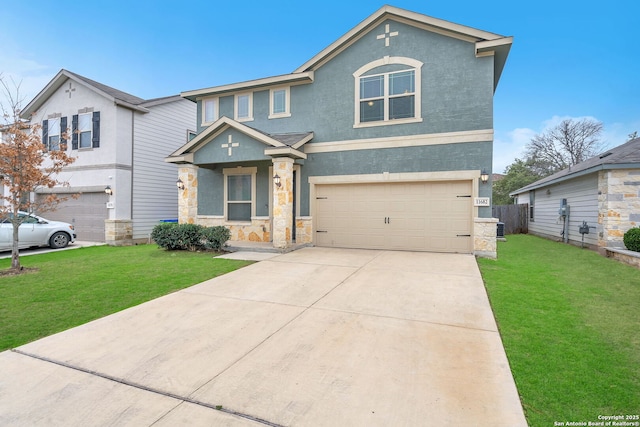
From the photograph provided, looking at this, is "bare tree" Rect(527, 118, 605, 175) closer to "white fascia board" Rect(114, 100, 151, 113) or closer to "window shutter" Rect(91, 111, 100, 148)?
"white fascia board" Rect(114, 100, 151, 113)

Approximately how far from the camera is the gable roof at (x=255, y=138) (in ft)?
30.5

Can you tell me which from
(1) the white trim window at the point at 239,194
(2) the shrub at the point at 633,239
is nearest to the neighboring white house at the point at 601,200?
(2) the shrub at the point at 633,239

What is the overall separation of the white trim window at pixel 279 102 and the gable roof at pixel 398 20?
0.32m

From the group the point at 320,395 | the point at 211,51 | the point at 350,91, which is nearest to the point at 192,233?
the point at 350,91

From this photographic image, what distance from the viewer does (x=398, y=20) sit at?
9.58 meters

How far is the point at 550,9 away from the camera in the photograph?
18.9 metres

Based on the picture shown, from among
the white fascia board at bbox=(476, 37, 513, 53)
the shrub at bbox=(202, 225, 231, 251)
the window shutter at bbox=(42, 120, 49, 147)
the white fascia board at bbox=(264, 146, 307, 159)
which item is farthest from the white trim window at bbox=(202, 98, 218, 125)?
the white fascia board at bbox=(476, 37, 513, 53)

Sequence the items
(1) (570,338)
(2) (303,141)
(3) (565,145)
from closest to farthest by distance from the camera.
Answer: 1. (1) (570,338)
2. (2) (303,141)
3. (3) (565,145)

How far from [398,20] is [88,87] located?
12.6 meters

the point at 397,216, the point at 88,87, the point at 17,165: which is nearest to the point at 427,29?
the point at 397,216

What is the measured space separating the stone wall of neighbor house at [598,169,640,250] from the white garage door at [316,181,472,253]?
15.5 ft

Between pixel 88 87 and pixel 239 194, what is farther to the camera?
pixel 88 87

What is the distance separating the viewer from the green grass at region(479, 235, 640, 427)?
2.38 meters

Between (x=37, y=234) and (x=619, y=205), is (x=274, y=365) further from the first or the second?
(x=37, y=234)
